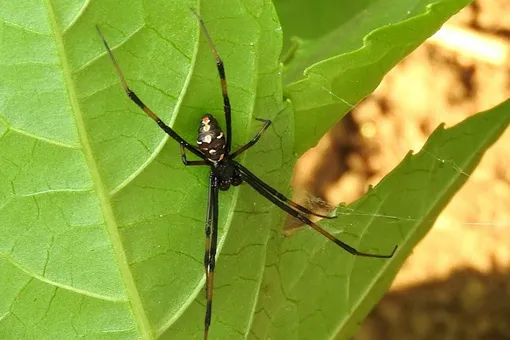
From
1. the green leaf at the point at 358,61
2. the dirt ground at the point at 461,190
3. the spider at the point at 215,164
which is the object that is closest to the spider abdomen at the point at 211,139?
the spider at the point at 215,164

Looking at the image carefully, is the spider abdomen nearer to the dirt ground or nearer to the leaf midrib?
the leaf midrib

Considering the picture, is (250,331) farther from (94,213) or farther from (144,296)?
(94,213)

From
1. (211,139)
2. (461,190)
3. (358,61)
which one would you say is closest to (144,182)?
(211,139)

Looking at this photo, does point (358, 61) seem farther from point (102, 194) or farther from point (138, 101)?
point (102, 194)

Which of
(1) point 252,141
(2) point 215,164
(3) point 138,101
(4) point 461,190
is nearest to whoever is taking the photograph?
(3) point 138,101

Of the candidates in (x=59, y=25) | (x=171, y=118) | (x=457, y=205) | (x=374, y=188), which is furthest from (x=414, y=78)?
(x=59, y=25)

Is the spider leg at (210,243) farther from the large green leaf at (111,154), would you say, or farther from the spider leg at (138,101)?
the spider leg at (138,101)

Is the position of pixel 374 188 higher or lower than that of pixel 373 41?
lower
